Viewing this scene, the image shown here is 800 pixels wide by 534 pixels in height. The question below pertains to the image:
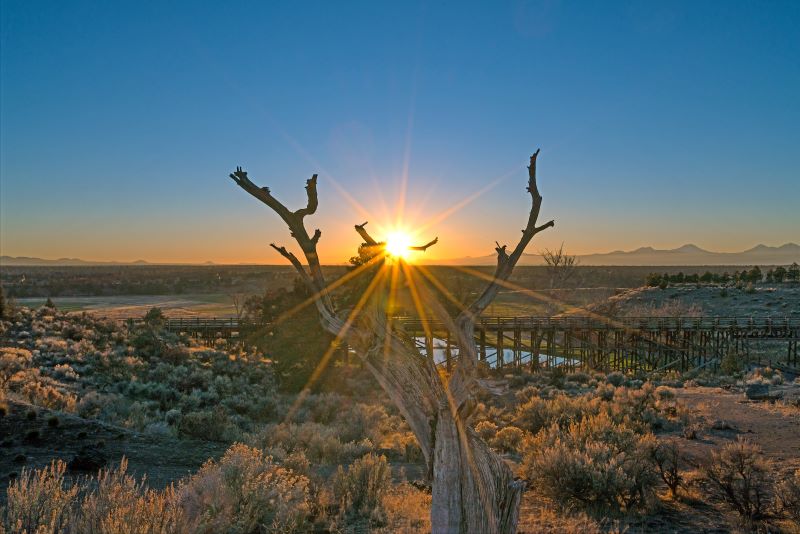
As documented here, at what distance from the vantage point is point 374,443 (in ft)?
45.6

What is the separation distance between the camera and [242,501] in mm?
6910

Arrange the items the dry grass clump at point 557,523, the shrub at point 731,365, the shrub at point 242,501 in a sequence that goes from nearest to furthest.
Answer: the shrub at point 242,501 → the dry grass clump at point 557,523 → the shrub at point 731,365

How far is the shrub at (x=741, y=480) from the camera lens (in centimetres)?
736

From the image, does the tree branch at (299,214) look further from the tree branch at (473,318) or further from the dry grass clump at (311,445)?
the dry grass clump at (311,445)

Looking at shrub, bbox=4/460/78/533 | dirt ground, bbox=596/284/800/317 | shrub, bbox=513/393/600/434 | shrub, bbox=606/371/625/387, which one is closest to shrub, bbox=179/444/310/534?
shrub, bbox=4/460/78/533

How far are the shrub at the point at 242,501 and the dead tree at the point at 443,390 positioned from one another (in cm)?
245

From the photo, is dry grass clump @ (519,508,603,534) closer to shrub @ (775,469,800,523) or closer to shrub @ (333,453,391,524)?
shrub @ (333,453,391,524)

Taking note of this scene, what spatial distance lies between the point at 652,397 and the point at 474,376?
45.1 ft

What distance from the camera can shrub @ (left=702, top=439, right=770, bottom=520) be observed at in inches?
290

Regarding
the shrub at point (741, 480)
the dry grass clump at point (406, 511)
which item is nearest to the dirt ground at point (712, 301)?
the shrub at point (741, 480)

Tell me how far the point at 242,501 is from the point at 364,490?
2125 mm

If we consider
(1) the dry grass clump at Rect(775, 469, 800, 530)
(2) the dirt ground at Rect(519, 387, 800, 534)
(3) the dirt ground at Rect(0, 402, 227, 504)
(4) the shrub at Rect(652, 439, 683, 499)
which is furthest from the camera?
(3) the dirt ground at Rect(0, 402, 227, 504)

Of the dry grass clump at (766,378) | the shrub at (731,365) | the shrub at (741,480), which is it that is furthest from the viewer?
the shrub at (731,365)

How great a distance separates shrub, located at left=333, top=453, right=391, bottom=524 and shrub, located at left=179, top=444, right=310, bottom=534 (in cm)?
77
